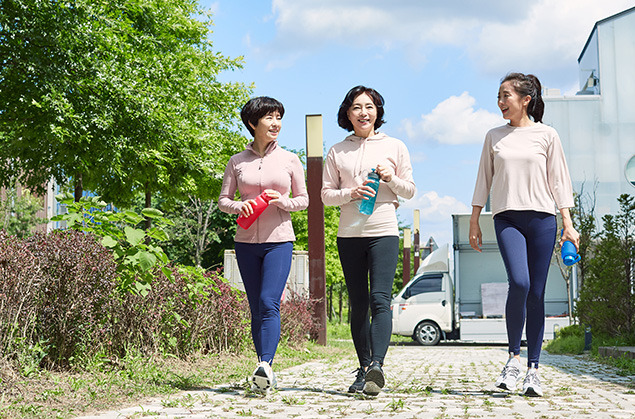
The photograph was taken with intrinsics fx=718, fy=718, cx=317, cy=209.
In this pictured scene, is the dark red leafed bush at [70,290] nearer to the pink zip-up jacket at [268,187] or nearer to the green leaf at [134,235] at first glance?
the green leaf at [134,235]

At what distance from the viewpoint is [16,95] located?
54.3 ft

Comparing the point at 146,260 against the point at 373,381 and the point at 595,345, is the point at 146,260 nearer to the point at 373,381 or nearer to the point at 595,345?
the point at 373,381

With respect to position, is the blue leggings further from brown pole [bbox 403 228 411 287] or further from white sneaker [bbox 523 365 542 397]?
brown pole [bbox 403 228 411 287]

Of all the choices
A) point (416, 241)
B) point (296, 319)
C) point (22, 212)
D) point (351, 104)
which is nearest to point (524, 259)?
point (351, 104)

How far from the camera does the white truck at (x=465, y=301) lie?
20.8 m

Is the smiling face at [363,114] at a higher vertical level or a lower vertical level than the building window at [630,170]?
lower

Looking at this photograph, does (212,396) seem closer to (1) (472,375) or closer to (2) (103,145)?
(1) (472,375)

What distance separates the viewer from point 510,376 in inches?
192

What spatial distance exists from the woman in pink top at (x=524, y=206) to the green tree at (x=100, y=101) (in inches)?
454

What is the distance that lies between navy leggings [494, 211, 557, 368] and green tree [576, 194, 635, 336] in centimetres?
767

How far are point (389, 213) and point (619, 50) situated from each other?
103 ft

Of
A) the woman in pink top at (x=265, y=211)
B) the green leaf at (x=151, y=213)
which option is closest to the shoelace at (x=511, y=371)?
the woman in pink top at (x=265, y=211)

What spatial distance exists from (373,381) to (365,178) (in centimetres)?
142

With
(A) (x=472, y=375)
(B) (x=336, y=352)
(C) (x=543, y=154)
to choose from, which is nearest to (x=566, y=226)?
(C) (x=543, y=154)
